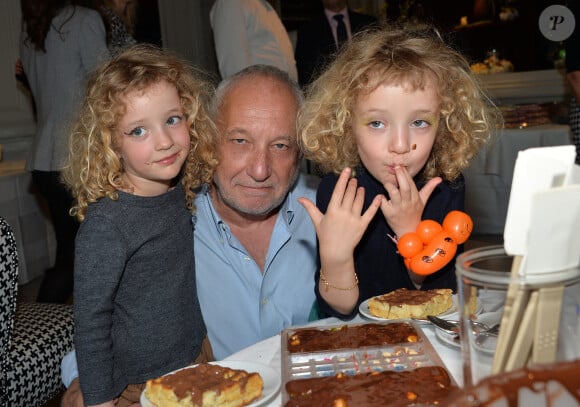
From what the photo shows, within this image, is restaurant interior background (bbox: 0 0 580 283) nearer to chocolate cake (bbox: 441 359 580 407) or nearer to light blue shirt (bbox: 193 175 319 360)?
light blue shirt (bbox: 193 175 319 360)

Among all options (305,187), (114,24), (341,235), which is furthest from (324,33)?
(341,235)

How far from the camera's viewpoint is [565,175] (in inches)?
29.6

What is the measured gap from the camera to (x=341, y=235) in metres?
1.82

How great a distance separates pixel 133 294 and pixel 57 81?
7.82ft

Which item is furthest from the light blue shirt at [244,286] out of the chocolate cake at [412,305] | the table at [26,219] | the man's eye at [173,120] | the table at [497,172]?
the table at [497,172]

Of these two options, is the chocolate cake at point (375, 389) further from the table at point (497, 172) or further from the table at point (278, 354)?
the table at point (497, 172)

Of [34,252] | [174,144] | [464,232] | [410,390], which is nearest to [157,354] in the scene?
[174,144]

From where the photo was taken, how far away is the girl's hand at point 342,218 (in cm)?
179

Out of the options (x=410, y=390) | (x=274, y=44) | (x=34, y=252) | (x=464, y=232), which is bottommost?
(x=34, y=252)

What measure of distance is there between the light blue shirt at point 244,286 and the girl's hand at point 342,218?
22.1 inches

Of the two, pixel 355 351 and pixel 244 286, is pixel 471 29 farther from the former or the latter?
pixel 355 351

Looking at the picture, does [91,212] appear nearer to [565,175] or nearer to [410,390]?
[410,390]

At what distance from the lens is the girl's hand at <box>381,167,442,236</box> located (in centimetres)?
199

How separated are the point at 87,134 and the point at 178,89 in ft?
1.21
